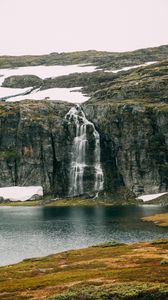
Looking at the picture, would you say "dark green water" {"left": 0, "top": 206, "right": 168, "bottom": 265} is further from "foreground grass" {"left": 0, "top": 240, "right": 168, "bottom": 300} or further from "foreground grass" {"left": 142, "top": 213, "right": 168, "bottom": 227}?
"foreground grass" {"left": 0, "top": 240, "right": 168, "bottom": 300}

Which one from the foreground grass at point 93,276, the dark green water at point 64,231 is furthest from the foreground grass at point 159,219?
the foreground grass at point 93,276

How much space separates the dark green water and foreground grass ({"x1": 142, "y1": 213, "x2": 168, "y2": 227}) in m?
3.35

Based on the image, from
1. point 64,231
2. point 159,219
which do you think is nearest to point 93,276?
point 64,231

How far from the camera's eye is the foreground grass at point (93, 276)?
49.0 m

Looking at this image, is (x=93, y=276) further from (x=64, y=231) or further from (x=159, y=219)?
(x=159, y=219)

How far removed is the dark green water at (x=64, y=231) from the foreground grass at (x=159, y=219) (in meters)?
3.35

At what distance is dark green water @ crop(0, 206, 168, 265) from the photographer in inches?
4102

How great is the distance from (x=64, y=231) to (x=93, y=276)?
67.7 meters

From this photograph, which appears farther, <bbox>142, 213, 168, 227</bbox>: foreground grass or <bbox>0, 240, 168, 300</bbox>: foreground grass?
<bbox>142, 213, 168, 227</bbox>: foreground grass

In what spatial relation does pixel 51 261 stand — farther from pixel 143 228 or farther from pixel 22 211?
pixel 22 211

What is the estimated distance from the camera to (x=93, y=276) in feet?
197

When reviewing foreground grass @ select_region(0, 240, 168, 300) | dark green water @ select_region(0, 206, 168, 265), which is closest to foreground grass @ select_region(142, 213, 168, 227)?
dark green water @ select_region(0, 206, 168, 265)

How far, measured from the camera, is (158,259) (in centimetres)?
6931

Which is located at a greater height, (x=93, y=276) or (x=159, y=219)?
(x=93, y=276)
